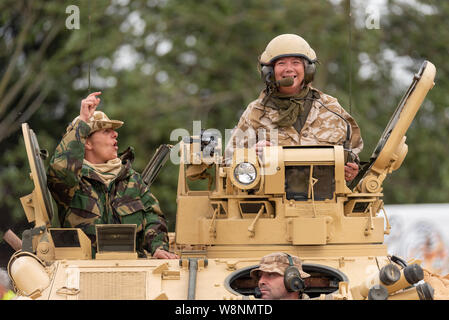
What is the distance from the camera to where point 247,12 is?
2831cm

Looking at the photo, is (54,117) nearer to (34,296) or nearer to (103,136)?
(103,136)

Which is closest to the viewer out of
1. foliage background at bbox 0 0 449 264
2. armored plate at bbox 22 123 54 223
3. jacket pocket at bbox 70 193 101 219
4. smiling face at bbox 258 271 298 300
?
smiling face at bbox 258 271 298 300

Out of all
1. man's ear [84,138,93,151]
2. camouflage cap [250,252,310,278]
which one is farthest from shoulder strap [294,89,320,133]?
camouflage cap [250,252,310,278]

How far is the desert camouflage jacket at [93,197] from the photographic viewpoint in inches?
445

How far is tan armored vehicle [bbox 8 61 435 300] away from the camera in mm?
10000

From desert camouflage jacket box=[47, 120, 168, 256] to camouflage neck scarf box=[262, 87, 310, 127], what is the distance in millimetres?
1643

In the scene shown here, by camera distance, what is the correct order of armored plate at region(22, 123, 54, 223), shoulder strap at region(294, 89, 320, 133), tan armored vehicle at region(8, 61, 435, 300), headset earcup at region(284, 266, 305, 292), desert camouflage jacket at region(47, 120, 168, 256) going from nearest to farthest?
headset earcup at region(284, 266, 305, 292) < tan armored vehicle at region(8, 61, 435, 300) < armored plate at region(22, 123, 54, 223) < desert camouflage jacket at region(47, 120, 168, 256) < shoulder strap at region(294, 89, 320, 133)

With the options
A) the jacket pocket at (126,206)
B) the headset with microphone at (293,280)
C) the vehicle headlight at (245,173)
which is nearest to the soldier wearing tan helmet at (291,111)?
the vehicle headlight at (245,173)

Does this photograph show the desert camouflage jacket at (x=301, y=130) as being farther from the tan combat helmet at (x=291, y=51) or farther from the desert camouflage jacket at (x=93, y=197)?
the desert camouflage jacket at (x=93, y=197)

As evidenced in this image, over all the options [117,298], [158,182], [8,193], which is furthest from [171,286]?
[158,182]

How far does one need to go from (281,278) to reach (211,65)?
61.3ft

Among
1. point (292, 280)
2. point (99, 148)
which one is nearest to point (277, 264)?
point (292, 280)

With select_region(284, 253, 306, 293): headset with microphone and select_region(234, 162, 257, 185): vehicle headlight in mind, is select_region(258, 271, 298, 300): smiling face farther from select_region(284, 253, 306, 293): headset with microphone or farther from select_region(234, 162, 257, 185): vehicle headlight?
select_region(234, 162, 257, 185): vehicle headlight

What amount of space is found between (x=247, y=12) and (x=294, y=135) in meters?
16.9
